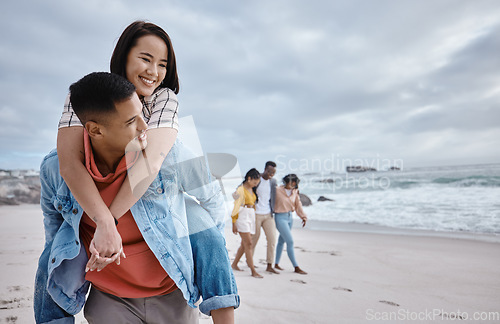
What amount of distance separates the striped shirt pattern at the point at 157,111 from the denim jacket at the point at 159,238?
0.12m

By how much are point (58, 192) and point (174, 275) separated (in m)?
0.56

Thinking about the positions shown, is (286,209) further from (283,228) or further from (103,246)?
(103,246)

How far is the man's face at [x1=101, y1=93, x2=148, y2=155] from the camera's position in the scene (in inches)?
45.0

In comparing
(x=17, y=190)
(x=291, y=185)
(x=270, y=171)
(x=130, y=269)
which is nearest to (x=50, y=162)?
(x=130, y=269)

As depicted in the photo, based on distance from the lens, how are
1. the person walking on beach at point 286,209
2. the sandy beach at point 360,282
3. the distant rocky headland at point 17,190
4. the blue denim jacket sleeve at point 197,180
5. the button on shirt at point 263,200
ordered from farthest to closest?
the distant rocky headland at point 17,190
the button on shirt at point 263,200
the person walking on beach at point 286,209
the sandy beach at point 360,282
the blue denim jacket sleeve at point 197,180

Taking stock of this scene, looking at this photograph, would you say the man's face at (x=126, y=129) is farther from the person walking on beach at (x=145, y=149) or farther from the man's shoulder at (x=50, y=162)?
the man's shoulder at (x=50, y=162)

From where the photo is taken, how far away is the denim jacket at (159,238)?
126cm

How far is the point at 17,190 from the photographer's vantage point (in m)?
18.4

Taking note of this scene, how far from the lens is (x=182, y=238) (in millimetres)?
1321

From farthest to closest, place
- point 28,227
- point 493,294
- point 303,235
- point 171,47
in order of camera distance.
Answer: point 303,235 → point 28,227 → point 493,294 → point 171,47

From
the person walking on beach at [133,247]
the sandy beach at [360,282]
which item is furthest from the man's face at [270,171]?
the person walking on beach at [133,247]

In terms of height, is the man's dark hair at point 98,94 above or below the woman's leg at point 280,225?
above

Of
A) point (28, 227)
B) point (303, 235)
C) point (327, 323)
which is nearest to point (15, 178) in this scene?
point (28, 227)

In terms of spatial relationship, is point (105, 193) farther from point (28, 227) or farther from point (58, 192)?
point (28, 227)
